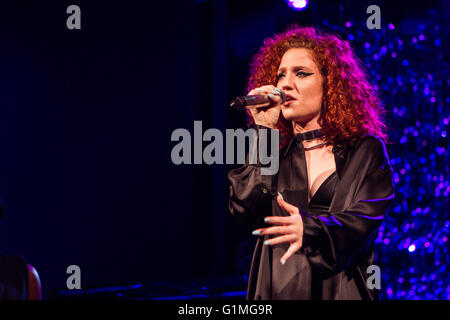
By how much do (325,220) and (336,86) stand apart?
63 cm

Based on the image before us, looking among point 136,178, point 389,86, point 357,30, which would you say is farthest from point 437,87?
point 136,178

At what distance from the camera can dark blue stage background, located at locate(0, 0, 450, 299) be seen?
3.38 metres

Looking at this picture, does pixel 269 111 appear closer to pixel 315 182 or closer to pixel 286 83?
pixel 286 83

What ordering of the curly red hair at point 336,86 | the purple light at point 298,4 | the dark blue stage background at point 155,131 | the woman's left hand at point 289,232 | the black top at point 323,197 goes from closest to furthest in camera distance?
the woman's left hand at point 289,232 → the black top at point 323,197 → the curly red hair at point 336,86 → the dark blue stage background at point 155,131 → the purple light at point 298,4

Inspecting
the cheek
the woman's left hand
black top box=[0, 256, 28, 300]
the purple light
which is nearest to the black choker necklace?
the cheek

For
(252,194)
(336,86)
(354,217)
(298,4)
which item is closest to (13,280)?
(252,194)

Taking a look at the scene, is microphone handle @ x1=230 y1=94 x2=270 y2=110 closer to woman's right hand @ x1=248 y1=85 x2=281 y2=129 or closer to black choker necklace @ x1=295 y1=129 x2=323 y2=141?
woman's right hand @ x1=248 y1=85 x2=281 y2=129

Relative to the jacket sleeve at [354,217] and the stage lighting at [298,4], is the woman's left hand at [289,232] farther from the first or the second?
the stage lighting at [298,4]

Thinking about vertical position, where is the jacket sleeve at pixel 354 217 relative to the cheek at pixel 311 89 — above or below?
below

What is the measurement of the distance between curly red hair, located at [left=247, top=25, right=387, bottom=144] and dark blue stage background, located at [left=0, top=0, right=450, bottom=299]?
4.22 ft

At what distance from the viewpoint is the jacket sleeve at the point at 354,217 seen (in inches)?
59.7

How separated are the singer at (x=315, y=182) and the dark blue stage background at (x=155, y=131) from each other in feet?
3.82

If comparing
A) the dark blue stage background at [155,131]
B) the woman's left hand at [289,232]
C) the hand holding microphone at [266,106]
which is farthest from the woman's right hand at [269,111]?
the dark blue stage background at [155,131]

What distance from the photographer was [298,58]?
1938 mm
